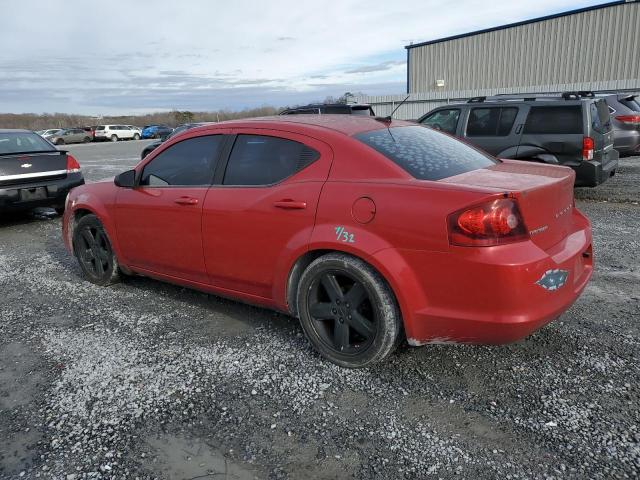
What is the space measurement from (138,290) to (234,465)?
9.37ft

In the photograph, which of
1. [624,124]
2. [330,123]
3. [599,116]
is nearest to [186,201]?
[330,123]

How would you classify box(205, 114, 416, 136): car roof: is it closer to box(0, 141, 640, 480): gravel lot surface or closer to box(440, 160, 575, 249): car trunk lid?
box(440, 160, 575, 249): car trunk lid

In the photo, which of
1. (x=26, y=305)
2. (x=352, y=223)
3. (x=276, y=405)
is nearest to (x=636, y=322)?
(x=352, y=223)

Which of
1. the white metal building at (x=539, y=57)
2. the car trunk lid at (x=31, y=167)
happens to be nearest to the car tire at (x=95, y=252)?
the car trunk lid at (x=31, y=167)

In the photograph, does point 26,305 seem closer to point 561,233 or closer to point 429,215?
point 429,215

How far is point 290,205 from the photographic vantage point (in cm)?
327

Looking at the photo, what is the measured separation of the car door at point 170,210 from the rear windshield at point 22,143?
A: 15.7 ft

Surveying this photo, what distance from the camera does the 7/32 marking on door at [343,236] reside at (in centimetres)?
299

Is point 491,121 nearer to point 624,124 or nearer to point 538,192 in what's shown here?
point 624,124

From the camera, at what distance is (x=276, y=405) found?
2.89 m

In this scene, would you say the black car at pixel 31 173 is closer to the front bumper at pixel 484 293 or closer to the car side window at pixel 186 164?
the car side window at pixel 186 164

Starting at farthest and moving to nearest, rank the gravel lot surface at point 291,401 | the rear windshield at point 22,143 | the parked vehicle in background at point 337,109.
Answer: the parked vehicle in background at point 337,109 → the rear windshield at point 22,143 → the gravel lot surface at point 291,401

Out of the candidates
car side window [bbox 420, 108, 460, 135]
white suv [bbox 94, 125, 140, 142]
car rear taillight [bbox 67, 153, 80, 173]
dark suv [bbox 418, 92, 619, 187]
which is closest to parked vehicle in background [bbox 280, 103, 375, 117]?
car side window [bbox 420, 108, 460, 135]

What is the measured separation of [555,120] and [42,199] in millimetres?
7980
